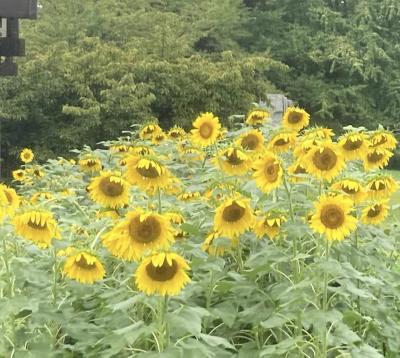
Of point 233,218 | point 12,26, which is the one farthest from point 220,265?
point 12,26

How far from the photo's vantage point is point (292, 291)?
257 centimetres

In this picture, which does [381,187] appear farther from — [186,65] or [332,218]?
[186,65]

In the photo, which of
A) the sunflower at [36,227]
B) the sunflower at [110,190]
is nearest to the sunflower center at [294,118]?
the sunflower at [110,190]

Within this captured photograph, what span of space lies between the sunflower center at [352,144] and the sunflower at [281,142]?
0.85 feet

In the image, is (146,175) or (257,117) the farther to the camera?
(257,117)

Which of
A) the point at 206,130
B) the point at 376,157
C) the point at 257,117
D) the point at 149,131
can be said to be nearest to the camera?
the point at 376,157

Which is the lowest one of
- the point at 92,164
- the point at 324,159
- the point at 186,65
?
the point at 186,65

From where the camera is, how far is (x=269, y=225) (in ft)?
9.25

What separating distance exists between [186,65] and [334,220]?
28.8 feet

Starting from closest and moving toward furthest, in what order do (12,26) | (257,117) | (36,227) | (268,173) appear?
(36,227), (268,173), (257,117), (12,26)

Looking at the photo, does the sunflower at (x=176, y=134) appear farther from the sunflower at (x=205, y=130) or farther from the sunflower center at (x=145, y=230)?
the sunflower center at (x=145, y=230)

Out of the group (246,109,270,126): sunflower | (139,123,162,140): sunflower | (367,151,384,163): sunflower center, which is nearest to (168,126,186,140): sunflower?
(139,123,162,140): sunflower

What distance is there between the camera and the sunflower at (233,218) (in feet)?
8.74

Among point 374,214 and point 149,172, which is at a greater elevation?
point 149,172
